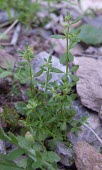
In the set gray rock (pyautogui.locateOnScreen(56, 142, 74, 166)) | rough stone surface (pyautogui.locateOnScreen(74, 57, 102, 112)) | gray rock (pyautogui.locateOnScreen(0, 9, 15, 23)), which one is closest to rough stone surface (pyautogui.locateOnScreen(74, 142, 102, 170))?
gray rock (pyautogui.locateOnScreen(56, 142, 74, 166))

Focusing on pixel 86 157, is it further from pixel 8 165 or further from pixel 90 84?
pixel 90 84

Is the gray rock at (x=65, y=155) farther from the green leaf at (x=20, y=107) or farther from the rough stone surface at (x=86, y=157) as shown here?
the green leaf at (x=20, y=107)

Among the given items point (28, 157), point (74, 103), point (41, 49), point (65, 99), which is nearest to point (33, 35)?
point (41, 49)

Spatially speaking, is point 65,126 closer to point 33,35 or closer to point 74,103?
point 74,103

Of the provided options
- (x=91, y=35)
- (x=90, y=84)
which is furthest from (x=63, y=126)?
(x=91, y=35)

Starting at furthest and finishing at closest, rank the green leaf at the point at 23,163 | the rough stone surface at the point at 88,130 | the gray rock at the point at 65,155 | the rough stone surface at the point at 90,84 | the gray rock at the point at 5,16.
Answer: the gray rock at the point at 5,16 → the rough stone surface at the point at 90,84 → the rough stone surface at the point at 88,130 → the gray rock at the point at 65,155 → the green leaf at the point at 23,163

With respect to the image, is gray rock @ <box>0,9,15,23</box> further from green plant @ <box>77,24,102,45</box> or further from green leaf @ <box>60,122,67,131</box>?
green leaf @ <box>60,122,67,131</box>

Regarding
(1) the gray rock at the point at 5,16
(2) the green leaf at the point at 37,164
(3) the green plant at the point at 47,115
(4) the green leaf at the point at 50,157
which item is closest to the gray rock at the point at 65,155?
(3) the green plant at the point at 47,115

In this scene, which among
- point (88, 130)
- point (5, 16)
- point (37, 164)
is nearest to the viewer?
point (37, 164)
